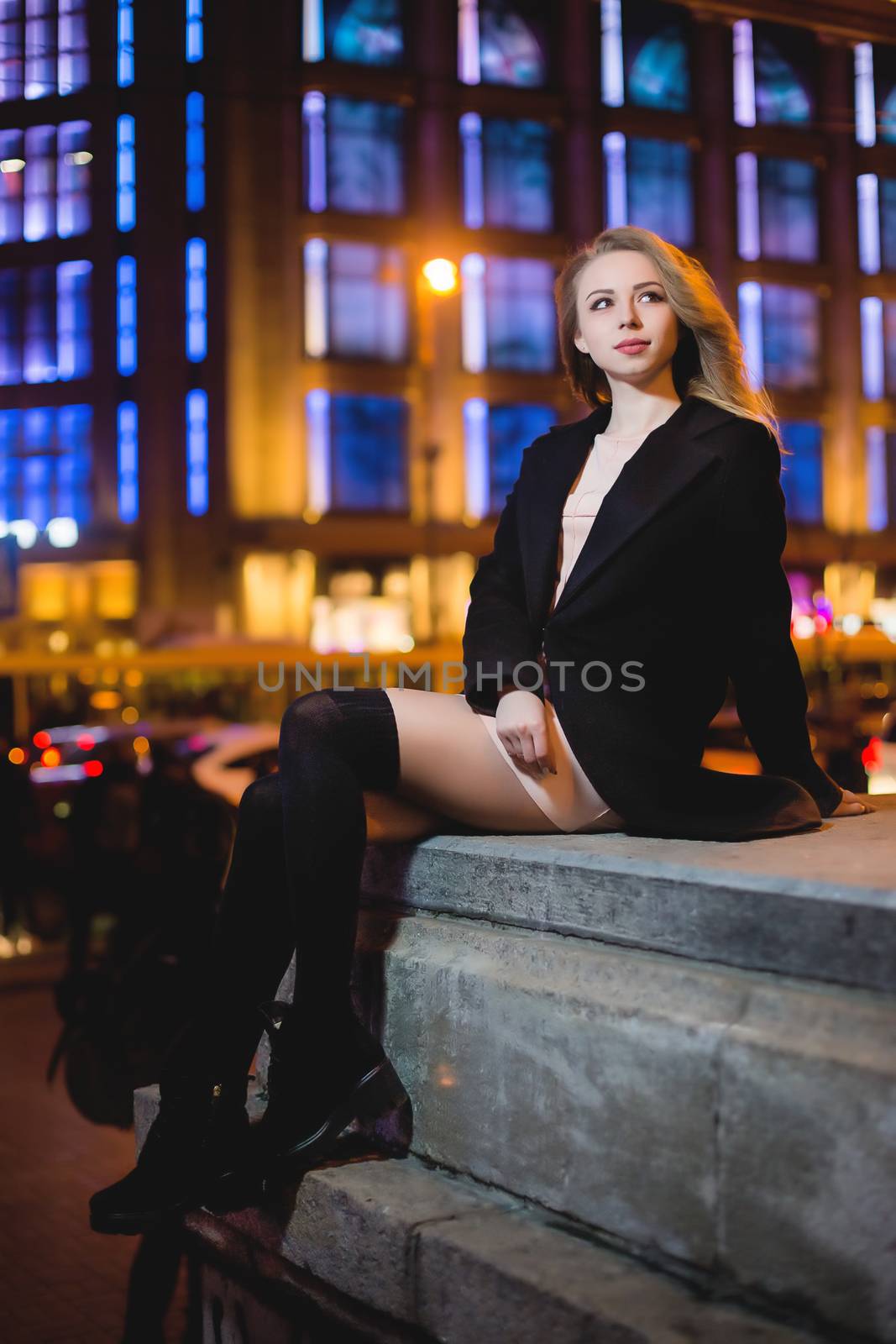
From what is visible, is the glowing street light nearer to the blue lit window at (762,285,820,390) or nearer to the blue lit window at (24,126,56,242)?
the blue lit window at (24,126,56,242)

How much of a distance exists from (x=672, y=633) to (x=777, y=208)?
137ft

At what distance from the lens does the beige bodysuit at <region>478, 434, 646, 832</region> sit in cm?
296

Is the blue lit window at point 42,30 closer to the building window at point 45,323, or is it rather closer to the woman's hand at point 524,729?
the building window at point 45,323

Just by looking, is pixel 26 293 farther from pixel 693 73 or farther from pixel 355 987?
pixel 355 987

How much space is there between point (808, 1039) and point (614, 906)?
53cm

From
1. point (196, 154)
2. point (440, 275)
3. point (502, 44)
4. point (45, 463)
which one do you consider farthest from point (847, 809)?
point (502, 44)

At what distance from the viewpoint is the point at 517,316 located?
38438 mm

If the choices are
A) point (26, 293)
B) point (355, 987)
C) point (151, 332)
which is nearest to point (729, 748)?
point (355, 987)

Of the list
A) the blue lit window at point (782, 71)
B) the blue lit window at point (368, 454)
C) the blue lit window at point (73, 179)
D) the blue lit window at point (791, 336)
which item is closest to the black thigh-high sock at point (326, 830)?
the blue lit window at point (368, 454)

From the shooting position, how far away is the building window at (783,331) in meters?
41.1

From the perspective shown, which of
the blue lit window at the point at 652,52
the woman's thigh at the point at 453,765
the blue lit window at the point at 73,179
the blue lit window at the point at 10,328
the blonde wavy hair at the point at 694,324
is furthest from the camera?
the blue lit window at the point at 652,52

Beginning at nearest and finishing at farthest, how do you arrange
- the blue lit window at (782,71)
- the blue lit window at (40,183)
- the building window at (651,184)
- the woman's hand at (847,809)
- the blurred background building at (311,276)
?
the woman's hand at (847,809) < the blurred background building at (311,276) < the blue lit window at (40,183) < the building window at (651,184) < the blue lit window at (782,71)

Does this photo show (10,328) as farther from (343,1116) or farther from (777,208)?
(343,1116)

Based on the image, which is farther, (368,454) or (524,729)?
(368,454)
